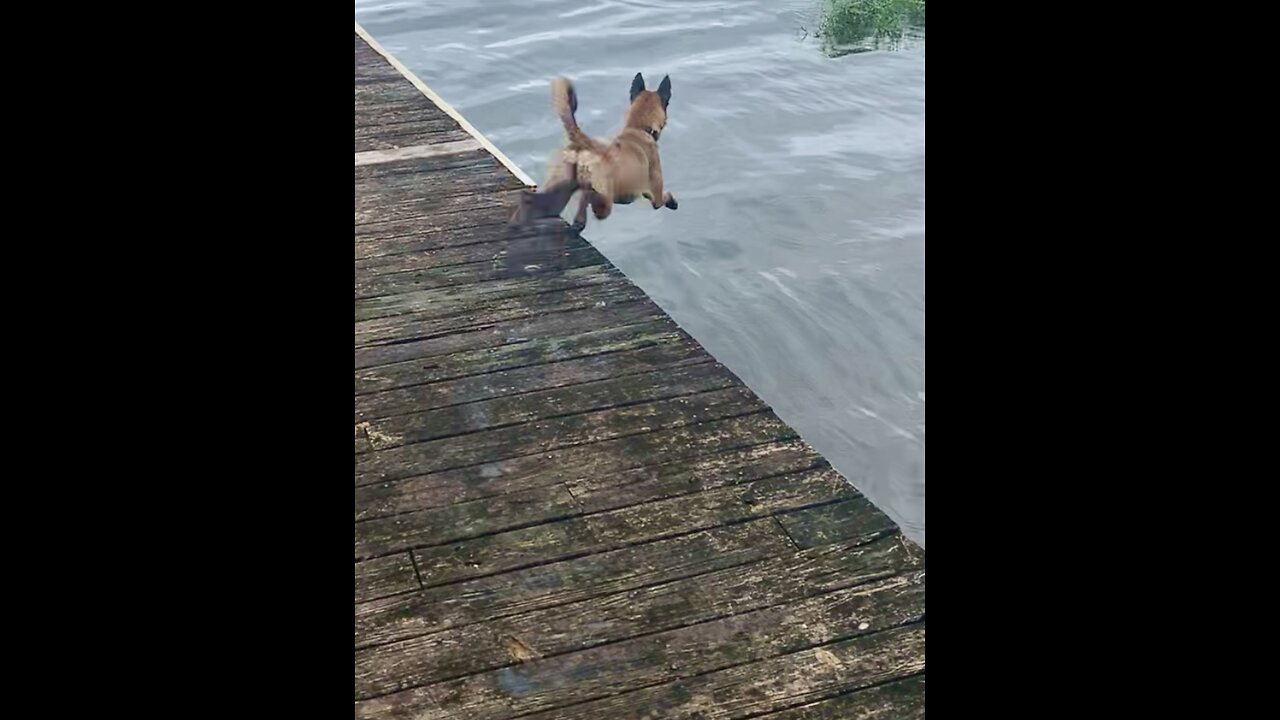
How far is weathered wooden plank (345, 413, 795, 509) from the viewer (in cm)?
276

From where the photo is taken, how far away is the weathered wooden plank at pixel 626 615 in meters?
2.19

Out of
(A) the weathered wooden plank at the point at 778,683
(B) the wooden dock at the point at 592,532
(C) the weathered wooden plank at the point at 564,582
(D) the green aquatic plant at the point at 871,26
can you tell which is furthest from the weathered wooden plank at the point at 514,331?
(D) the green aquatic plant at the point at 871,26

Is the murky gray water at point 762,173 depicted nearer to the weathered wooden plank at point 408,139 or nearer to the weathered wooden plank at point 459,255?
the weathered wooden plank at point 408,139

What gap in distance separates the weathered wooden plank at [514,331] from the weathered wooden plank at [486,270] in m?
0.35

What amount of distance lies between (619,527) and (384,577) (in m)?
0.47

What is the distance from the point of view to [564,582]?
2.43 meters

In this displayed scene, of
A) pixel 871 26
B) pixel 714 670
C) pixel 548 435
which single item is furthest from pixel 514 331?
pixel 871 26

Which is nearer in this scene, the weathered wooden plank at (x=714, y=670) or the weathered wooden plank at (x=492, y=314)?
the weathered wooden plank at (x=714, y=670)
